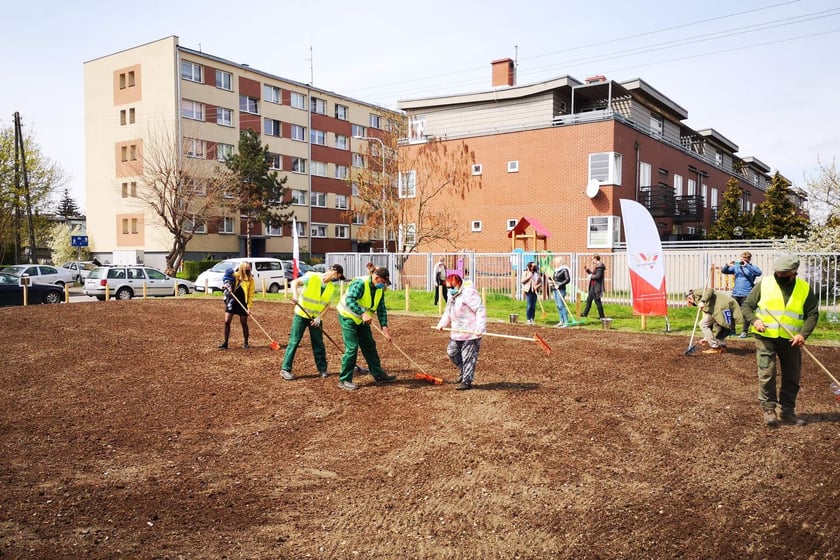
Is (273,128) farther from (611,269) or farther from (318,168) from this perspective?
(611,269)

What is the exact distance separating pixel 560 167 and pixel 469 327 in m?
22.0

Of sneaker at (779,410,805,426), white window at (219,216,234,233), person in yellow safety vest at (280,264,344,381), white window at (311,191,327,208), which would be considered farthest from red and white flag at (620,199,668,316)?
white window at (311,191,327,208)

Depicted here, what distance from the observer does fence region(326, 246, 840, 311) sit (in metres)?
16.6

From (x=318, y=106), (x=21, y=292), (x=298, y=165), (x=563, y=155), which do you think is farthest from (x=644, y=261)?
(x=318, y=106)

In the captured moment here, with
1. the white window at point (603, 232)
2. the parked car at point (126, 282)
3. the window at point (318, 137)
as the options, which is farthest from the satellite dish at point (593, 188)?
Answer: the window at point (318, 137)

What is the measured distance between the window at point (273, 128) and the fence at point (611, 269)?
23.4 metres

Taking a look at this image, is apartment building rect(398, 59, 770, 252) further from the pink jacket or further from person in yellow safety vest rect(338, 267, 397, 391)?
person in yellow safety vest rect(338, 267, 397, 391)

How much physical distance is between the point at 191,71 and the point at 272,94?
24.4ft

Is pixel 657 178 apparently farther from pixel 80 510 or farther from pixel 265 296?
pixel 80 510

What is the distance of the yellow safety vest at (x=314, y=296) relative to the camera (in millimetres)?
9539

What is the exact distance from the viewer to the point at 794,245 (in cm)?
1955

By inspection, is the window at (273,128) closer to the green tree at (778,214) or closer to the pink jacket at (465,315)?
the green tree at (778,214)

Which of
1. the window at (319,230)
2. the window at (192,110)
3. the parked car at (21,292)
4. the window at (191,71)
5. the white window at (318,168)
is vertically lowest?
the parked car at (21,292)

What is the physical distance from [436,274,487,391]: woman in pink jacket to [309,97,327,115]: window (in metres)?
45.6
